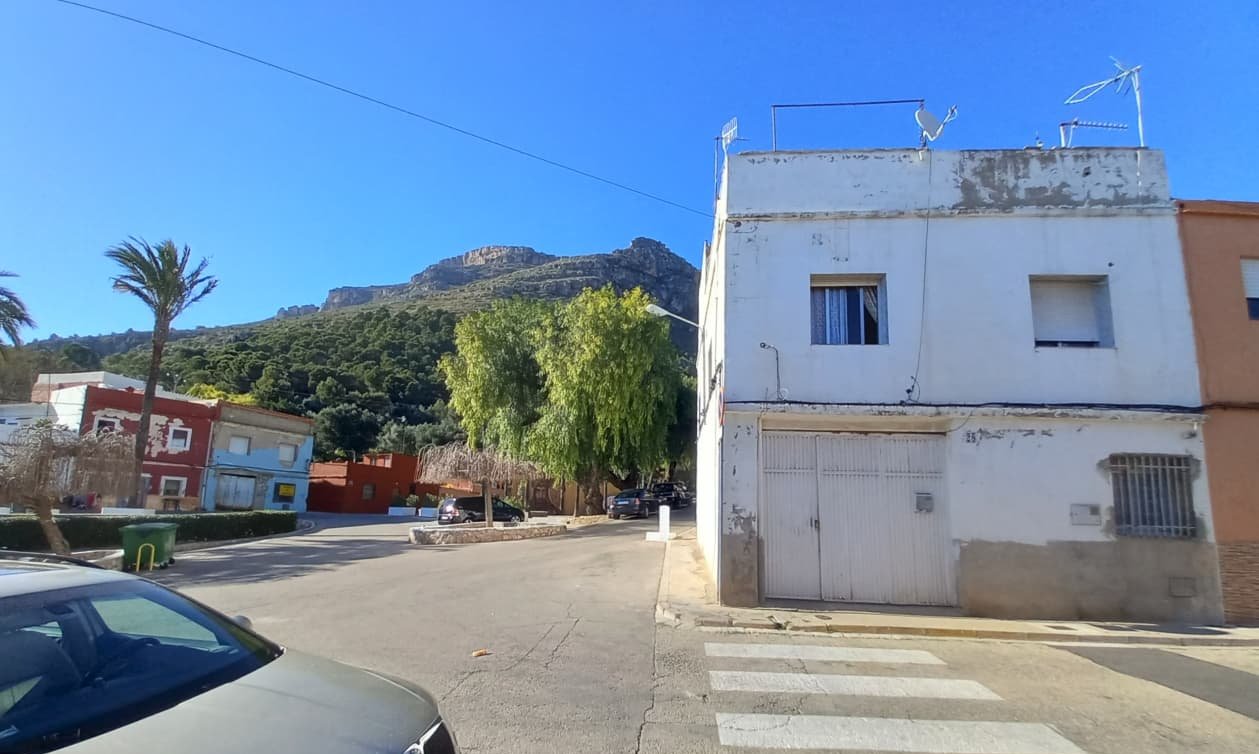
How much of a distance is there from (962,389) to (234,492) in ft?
135

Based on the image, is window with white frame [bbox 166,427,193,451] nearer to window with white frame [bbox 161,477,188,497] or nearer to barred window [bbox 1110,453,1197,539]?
window with white frame [bbox 161,477,188,497]

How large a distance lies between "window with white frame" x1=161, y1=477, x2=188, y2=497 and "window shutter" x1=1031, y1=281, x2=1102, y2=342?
4051cm

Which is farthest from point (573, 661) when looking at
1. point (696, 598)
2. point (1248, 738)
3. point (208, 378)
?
point (208, 378)

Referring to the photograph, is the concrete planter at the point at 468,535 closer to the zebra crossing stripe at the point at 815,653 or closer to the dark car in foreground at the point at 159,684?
the zebra crossing stripe at the point at 815,653

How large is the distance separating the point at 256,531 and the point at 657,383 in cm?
1671

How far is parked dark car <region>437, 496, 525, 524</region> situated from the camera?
33125mm

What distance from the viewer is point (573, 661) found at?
713 cm

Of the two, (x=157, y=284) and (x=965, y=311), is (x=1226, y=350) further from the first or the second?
(x=157, y=284)

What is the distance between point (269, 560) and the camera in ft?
57.8

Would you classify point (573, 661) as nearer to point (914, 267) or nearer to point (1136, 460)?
point (914, 267)

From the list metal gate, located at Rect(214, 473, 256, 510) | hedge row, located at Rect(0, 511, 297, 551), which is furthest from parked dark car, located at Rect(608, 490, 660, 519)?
metal gate, located at Rect(214, 473, 256, 510)

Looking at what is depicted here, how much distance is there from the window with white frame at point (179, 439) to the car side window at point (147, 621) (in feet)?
131

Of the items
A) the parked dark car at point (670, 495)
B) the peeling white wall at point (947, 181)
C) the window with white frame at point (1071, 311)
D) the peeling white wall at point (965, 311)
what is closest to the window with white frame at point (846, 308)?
the peeling white wall at point (965, 311)

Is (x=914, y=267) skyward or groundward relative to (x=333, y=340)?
groundward
